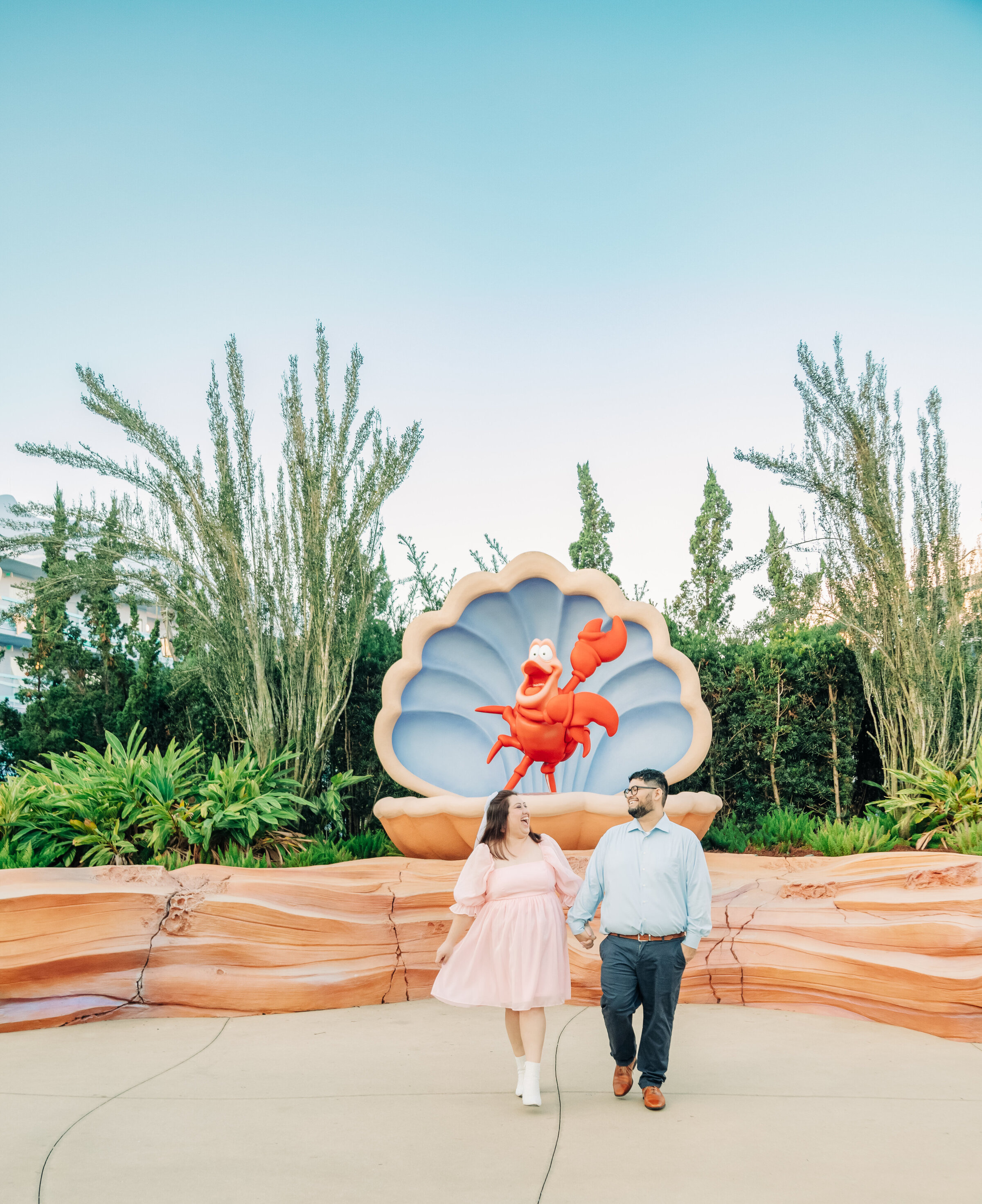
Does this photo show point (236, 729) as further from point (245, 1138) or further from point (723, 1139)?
point (723, 1139)

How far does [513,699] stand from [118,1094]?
535 centimetres

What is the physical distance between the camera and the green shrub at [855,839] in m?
7.77

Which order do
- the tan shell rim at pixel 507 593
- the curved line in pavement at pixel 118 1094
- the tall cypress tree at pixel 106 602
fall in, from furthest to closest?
1. the tall cypress tree at pixel 106 602
2. the tan shell rim at pixel 507 593
3. the curved line in pavement at pixel 118 1094

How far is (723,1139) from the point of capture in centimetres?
345

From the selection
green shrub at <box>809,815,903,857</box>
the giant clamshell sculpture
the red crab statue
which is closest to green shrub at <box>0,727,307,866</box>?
the giant clamshell sculpture

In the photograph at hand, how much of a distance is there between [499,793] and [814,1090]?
184cm

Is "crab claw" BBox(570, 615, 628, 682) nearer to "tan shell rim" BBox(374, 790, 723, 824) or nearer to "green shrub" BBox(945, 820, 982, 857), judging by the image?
"tan shell rim" BBox(374, 790, 723, 824)

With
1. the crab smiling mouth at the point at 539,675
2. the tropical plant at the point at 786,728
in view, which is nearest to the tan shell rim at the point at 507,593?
the crab smiling mouth at the point at 539,675

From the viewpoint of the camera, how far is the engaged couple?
3.83 m

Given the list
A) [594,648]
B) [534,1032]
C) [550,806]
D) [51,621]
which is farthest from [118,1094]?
[51,621]

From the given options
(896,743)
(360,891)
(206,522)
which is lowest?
(360,891)

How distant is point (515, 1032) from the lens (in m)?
4.05

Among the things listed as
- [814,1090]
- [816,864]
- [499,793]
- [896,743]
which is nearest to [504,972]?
[499,793]

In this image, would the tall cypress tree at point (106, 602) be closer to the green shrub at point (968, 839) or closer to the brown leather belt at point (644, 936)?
the brown leather belt at point (644, 936)
